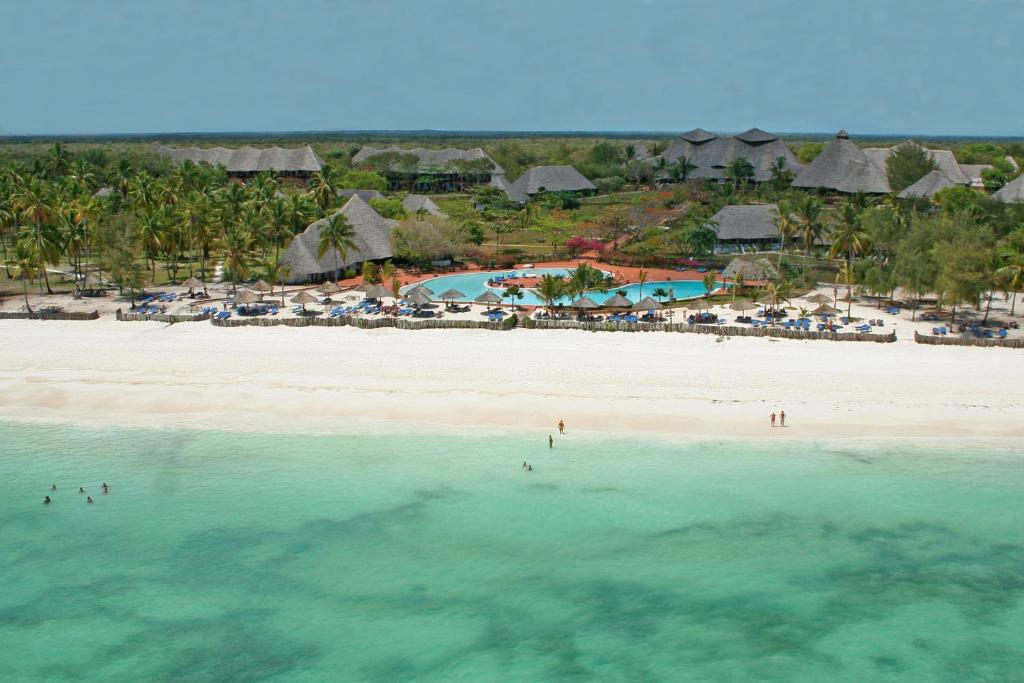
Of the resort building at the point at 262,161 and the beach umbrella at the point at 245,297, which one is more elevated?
the resort building at the point at 262,161

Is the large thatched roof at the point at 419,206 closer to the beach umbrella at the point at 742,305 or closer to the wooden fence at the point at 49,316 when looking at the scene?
the wooden fence at the point at 49,316

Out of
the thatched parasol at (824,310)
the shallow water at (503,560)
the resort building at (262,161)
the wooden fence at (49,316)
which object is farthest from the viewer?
the resort building at (262,161)

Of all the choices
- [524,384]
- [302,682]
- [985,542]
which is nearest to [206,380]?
[524,384]

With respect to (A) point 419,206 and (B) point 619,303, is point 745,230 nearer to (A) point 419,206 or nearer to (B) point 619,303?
(B) point 619,303

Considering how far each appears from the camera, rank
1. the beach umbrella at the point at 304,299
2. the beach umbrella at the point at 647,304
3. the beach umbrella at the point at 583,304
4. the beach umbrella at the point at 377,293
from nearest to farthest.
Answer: the beach umbrella at the point at 647,304
the beach umbrella at the point at 583,304
the beach umbrella at the point at 304,299
the beach umbrella at the point at 377,293

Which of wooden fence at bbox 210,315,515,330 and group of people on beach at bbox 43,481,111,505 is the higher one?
wooden fence at bbox 210,315,515,330

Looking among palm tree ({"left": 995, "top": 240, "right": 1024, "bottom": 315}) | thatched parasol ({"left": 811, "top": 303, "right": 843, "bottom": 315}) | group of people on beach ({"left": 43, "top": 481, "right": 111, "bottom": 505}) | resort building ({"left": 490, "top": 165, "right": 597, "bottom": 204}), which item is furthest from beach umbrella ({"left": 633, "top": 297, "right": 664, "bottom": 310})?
resort building ({"left": 490, "top": 165, "right": 597, "bottom": 204})

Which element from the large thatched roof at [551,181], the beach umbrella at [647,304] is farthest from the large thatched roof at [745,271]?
the large thatched roof at [551,181]

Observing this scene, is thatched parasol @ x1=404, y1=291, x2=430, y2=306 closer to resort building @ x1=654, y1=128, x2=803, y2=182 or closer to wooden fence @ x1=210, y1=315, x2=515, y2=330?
wooden fence @ x1=210, y1=315, x2=515, y2=330
